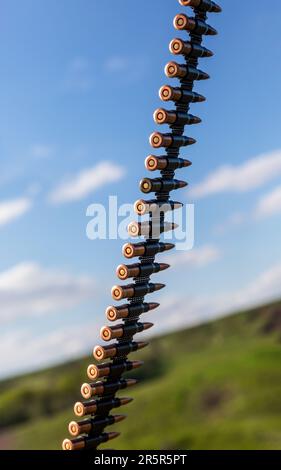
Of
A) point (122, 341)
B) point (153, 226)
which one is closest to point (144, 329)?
point (122, 341)

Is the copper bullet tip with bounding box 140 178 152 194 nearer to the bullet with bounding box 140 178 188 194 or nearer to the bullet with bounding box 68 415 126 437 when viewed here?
the bullet with bounding box 140 178 188 194

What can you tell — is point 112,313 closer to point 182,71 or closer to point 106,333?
point 106,333

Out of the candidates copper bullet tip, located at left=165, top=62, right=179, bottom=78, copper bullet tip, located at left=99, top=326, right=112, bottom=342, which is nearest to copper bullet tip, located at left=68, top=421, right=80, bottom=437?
copper bullet tip, located at left=99, top=326, right=112, bottom=342

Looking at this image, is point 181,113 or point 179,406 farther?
point 179,406

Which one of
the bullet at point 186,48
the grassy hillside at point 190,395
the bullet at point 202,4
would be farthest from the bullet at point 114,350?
the grassy hillside at point 190,395

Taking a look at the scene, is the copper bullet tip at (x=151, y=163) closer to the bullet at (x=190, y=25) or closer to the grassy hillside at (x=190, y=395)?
the bullet at (x=190, y=25)

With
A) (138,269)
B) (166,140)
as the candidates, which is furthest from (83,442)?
(166,140)
